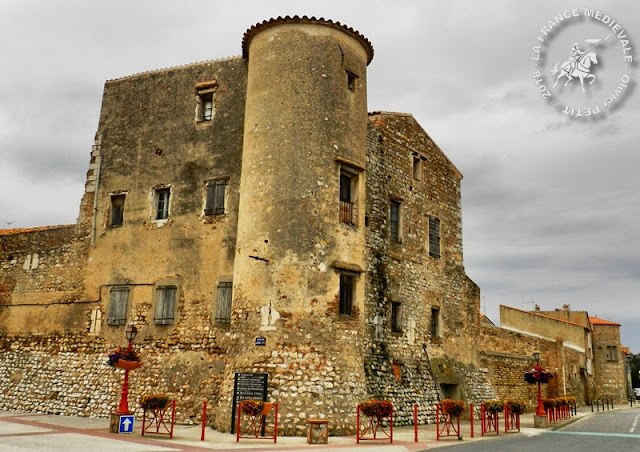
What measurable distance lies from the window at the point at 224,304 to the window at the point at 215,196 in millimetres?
2579

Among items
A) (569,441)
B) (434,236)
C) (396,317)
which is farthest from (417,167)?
(569,441)

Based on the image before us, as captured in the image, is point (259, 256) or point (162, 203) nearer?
point (259, 256)

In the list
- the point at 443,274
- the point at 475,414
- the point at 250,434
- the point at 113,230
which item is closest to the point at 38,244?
the point at 113,230

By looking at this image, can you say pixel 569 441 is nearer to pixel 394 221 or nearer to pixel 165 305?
pixel 394 221

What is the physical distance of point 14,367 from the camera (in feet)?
73.6

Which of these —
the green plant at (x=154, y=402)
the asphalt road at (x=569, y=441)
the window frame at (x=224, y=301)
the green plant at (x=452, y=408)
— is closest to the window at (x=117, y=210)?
the window frame at (x=224, y=301)

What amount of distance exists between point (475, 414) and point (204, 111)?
1571cm

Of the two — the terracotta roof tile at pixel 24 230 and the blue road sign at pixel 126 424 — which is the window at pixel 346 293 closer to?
the blue road sign at pixel 126 424

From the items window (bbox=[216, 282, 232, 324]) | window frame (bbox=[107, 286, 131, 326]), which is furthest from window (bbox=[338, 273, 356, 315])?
window frame (bbox=[107, 286, 131, 326])

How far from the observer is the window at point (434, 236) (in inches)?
970

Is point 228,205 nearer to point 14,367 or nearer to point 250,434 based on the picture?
point 250,434

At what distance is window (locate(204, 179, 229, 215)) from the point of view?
66.5 ft

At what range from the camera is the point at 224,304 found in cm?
1923

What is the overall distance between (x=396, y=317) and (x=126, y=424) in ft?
34.3
